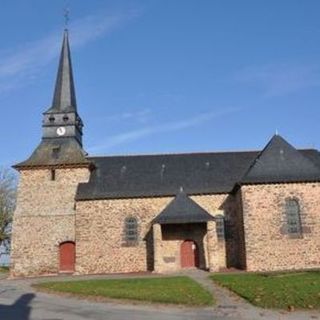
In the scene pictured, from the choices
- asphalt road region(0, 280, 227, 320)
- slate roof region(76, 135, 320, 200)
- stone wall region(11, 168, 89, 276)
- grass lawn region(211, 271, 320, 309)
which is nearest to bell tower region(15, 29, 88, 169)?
stone wall region(11, 168, 89, 276)

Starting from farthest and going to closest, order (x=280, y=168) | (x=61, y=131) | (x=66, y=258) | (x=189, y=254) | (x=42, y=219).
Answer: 1. (x=61, y=131)
2. (x=42, y=219)
3. (x=66, y=258)
4. (x=189, y=254)
5. (x=280, y=168)

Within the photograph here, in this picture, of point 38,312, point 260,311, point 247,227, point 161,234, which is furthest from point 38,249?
point 260,311

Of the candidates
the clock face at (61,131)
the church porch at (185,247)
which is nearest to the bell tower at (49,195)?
the clock face at (61,131)

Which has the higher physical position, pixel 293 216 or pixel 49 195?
pixel 49 195

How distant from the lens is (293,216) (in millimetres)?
28156

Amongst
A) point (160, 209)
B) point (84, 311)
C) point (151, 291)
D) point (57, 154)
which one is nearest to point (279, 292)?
point (151, 291)

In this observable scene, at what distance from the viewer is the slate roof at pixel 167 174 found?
3128 centimetres

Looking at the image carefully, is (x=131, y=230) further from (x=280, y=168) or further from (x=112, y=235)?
(x=280, y=168)

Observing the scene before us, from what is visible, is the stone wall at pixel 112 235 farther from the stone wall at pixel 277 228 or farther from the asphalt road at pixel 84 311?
the asphalt road at pixel 84 311

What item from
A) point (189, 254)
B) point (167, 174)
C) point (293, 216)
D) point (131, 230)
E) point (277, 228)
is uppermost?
point (167, 174)

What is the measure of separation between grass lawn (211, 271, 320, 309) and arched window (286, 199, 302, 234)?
28.3 feet

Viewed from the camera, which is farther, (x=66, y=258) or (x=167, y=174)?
(x=167, y=174)

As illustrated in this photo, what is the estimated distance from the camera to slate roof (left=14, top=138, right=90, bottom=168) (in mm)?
32688

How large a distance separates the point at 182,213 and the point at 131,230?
3.79 m
